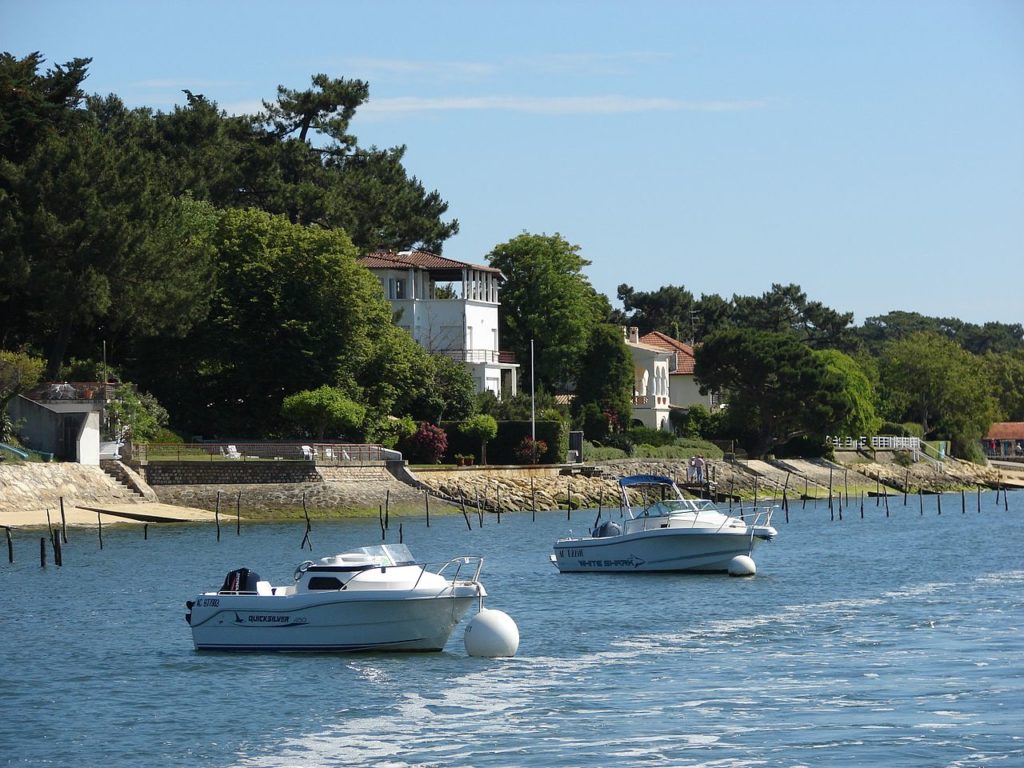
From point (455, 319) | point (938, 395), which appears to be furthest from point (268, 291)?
point (938, 395)

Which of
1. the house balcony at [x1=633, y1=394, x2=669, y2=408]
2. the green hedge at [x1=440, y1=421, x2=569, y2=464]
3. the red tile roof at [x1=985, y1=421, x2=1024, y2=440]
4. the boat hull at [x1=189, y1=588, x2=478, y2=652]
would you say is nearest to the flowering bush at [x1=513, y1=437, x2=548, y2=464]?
the green hedge at [x1=440, y1=421, x2=569, y2=464]

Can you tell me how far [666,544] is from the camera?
49.4 m

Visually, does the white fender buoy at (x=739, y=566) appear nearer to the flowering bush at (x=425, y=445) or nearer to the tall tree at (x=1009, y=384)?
the flowering bush at (x=425, y=445)

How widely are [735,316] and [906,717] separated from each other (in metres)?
167

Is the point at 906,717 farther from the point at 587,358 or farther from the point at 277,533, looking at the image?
the point at 587,358

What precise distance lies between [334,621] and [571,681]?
16.8ft

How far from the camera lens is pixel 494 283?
363 feet

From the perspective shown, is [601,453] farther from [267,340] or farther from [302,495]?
[302,495]

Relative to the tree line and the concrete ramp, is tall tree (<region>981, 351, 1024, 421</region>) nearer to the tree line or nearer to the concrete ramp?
the tree line

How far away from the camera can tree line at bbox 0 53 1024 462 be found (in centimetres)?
7662

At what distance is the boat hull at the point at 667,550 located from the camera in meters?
49.4

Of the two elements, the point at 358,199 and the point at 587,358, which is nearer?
the point at 358,199

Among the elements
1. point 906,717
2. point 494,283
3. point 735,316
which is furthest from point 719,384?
point 906,717

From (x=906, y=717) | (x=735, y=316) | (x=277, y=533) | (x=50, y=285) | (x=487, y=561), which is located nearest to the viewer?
(x=906, y=717)
